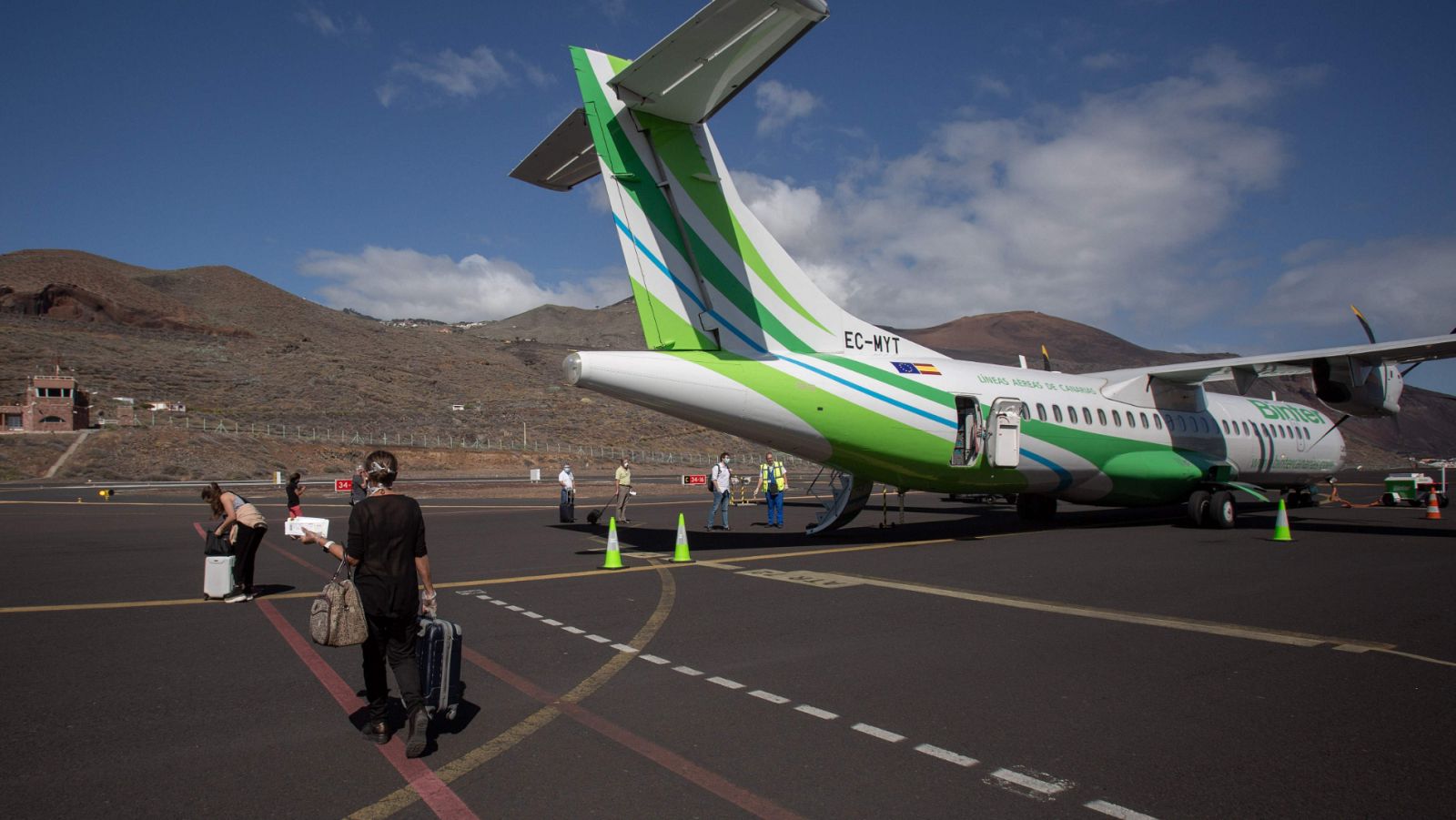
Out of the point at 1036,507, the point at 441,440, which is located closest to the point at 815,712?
the point at 1036,507

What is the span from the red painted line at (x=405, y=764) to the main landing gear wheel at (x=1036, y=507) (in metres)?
15.7

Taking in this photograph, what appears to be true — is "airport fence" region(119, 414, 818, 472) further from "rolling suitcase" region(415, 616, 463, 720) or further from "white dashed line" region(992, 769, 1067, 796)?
"white dashed line" region(992, 769, 1067, 796)

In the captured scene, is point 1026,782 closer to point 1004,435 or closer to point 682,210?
point 682,210

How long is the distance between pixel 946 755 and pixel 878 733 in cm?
49

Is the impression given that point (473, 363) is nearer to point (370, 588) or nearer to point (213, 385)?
point (213, 385)

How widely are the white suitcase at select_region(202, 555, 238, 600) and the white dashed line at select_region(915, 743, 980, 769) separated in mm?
8657

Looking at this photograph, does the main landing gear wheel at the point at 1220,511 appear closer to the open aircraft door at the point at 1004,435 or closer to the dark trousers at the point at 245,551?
the open aircraft door at the point at 1004,435

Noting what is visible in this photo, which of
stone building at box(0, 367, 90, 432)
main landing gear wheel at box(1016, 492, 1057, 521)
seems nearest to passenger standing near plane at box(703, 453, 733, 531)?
main landing gear wheel at box(1016, 492, 1057, 521)

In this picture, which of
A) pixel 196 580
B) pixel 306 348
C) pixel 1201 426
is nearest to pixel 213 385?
pixel 306 348

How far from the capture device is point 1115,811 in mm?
3789

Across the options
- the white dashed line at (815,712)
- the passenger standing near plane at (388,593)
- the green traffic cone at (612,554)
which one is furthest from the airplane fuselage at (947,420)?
the white dashed line at (815,712)

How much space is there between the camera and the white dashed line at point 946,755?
4402 millimetres

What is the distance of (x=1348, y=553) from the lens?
1312cm

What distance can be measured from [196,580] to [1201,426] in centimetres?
2111
